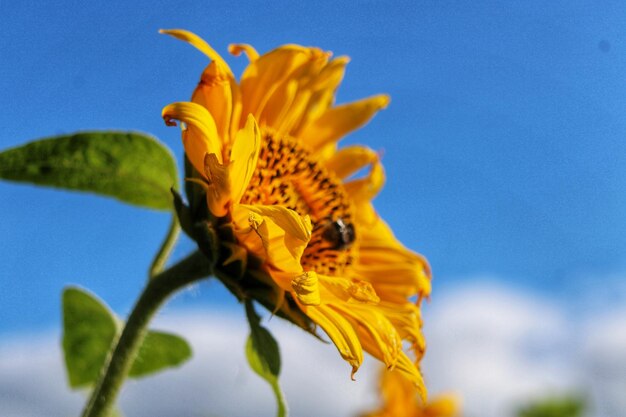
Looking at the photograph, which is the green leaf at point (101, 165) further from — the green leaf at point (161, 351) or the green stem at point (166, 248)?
the green leaf at point (161, 351)

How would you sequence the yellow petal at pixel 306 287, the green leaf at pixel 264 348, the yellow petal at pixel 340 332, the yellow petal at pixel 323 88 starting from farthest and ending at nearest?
the yellow petal at pixel 323 88 → the green leaf at pixel 264 348 → the yellow petal at pixel 340 332 → the yellow petal at pixel 306 287

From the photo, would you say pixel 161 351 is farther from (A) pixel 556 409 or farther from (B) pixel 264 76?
(A) pixel 556 409

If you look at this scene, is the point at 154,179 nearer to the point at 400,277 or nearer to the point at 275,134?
the point at 275,134

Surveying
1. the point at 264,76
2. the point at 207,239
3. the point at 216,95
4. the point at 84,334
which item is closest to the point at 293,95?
the point at 264,76

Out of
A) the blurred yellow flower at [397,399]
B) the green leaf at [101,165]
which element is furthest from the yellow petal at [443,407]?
the green leaf at [101,165]

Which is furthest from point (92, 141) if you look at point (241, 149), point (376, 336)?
point (376, 336)

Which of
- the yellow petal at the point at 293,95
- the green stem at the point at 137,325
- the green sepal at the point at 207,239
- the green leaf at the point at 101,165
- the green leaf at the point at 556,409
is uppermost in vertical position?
the green leaf at the point at 556,409

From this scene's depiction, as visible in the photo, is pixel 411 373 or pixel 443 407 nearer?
pixel 411 373

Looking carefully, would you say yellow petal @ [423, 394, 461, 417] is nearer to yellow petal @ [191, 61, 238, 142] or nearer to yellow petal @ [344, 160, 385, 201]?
yellow petal @ [344, 160, 385, 201]
